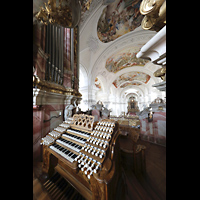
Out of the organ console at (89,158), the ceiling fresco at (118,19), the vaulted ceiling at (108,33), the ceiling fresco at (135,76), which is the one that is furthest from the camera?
the ceiling fresco at (135,76)

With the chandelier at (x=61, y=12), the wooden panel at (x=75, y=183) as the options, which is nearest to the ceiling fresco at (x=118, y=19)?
the chandelier at (x=61, y=12)

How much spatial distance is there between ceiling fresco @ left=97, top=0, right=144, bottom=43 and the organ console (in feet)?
20.6

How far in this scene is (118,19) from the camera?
Answer: 15.3 ft

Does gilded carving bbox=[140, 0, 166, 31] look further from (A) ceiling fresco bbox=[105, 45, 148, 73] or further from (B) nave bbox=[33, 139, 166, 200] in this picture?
(A) ceiling fresco bbox=[105, 45, 148, 73]

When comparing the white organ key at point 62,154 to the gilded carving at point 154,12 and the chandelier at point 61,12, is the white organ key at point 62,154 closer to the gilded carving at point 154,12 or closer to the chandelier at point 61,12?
the chandelier at point 61,12

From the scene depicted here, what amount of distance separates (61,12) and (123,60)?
741 cm

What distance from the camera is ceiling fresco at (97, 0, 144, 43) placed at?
13.8 feet

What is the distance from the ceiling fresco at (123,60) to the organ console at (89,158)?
7062 mm

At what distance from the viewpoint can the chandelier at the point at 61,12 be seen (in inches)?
43.3

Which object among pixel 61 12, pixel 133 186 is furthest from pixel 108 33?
pixel 133 186

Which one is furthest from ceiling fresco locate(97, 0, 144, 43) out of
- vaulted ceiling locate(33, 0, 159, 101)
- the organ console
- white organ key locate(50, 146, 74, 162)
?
white organ key locate(50, 146, 74, 162)
